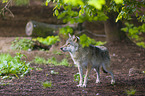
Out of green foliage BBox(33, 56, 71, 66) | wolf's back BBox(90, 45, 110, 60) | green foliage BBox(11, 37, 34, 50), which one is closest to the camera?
wolf's back BBox(90, 45, 110, 60)

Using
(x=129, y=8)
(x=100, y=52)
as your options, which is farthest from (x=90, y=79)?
(x=129, y=8)

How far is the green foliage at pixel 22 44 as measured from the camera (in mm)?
9937

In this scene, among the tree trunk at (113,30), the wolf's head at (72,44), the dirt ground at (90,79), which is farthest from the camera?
the tree trunk at (113,30)

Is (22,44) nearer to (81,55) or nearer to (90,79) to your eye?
(90,79)

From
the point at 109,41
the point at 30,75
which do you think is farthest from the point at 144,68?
the point at 30,75

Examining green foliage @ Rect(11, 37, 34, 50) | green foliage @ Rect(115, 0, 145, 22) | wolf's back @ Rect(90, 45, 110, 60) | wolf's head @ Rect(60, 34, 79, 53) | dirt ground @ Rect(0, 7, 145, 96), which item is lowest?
dirt ground @ Rect(0, 7, 145, 96)

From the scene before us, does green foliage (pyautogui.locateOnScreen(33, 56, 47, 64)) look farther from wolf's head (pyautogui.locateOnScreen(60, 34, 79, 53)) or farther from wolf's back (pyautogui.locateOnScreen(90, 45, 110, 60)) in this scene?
wolf's head (pyautogui.locateOnScreen(60, 34, 79, 53))

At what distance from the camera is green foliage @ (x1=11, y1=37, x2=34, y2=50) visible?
32.6 ft

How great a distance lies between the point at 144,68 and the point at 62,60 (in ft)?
10.1

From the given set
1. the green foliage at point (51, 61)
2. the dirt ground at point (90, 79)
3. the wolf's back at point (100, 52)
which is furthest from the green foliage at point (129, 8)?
the green foliage at point (51, 61)

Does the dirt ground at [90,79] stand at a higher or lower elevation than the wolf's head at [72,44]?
lower

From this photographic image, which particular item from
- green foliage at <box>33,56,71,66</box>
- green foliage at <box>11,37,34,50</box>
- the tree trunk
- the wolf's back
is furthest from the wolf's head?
green foliage at <box>11,37,34,50</box>

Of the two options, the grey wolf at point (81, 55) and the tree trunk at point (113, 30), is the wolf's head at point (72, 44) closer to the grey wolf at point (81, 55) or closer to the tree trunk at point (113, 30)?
the grey wolf at point (81, 55)

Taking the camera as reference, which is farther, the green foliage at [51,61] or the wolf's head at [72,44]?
the green foliage at [51,61]
